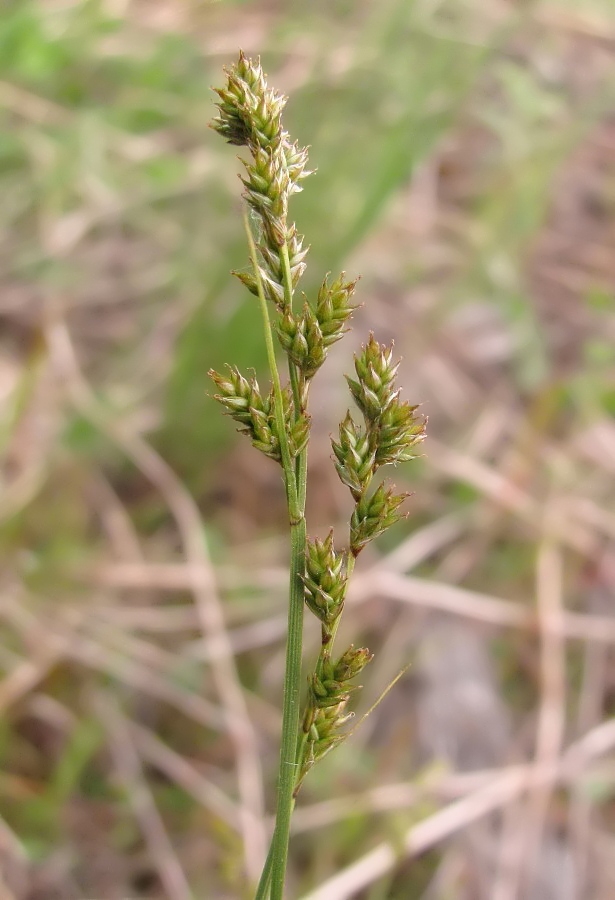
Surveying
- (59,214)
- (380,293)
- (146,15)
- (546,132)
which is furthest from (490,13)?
(59,214)

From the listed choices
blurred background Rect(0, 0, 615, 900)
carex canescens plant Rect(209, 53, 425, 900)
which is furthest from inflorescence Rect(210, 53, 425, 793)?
blurred background Rect(0, 0, 615, 900)

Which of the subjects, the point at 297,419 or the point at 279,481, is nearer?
the point at 297,419

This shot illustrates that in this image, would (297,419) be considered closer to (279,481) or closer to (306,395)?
(306,395)

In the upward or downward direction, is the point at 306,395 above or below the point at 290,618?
above

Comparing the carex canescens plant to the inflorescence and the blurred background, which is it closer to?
the inflorescence

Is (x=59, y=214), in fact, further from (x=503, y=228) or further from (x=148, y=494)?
(x=503, y=228)

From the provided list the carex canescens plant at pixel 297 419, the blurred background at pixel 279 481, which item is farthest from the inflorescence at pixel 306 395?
the blurred background at pixel 279 481

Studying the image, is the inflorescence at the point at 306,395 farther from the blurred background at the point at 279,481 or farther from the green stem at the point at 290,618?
the blurred background at the point at 279,481

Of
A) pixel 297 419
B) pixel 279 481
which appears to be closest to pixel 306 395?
pixel 297 419
